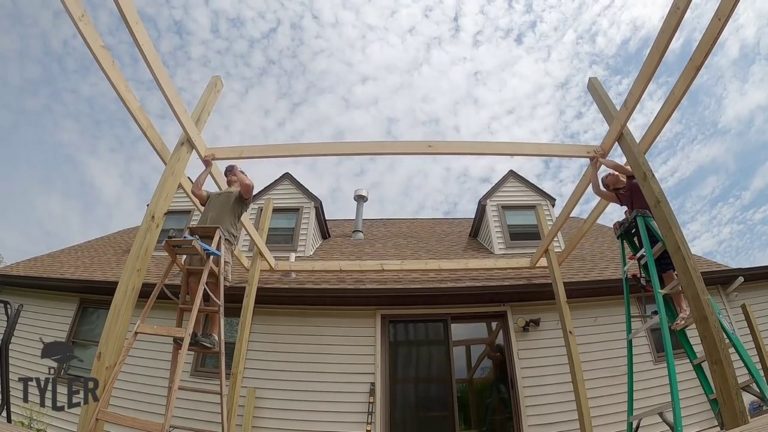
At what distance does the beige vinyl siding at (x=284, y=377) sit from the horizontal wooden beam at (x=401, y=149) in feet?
10.0

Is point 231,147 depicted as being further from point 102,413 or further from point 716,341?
point 716,341

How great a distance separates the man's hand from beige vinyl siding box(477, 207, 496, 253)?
5.81 metres

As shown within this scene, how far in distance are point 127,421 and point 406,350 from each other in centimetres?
388

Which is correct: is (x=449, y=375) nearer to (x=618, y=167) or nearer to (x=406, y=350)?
(x=406, y=350)

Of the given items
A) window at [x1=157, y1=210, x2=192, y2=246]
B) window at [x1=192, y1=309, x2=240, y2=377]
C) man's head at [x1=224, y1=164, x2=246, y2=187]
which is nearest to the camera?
man's head at [x1=224, y1=164, x2=246, y2=187]

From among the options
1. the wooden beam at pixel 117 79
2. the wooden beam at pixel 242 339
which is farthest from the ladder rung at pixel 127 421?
the wooden beam at pixel 117 79

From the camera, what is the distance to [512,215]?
793cm

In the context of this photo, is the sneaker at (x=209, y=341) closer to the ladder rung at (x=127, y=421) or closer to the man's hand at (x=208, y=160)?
the ladder rung at (x=127, y=421)

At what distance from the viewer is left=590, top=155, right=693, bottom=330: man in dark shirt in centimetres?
301

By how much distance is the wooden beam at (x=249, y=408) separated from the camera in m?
4.79

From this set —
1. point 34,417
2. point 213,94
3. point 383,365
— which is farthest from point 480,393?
point 34,417

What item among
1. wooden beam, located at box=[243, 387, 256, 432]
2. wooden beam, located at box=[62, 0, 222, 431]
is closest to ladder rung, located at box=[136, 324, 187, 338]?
wooden beam, located at box=[62, 0, 222, 431]

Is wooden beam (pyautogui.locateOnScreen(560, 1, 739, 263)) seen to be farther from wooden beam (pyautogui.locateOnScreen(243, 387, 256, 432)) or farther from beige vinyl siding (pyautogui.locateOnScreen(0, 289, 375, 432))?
wooden beam (pyautogui.locateOnScreen(243, 387, 256, 432))

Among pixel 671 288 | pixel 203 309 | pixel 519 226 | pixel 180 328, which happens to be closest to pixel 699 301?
pixel 671 288
